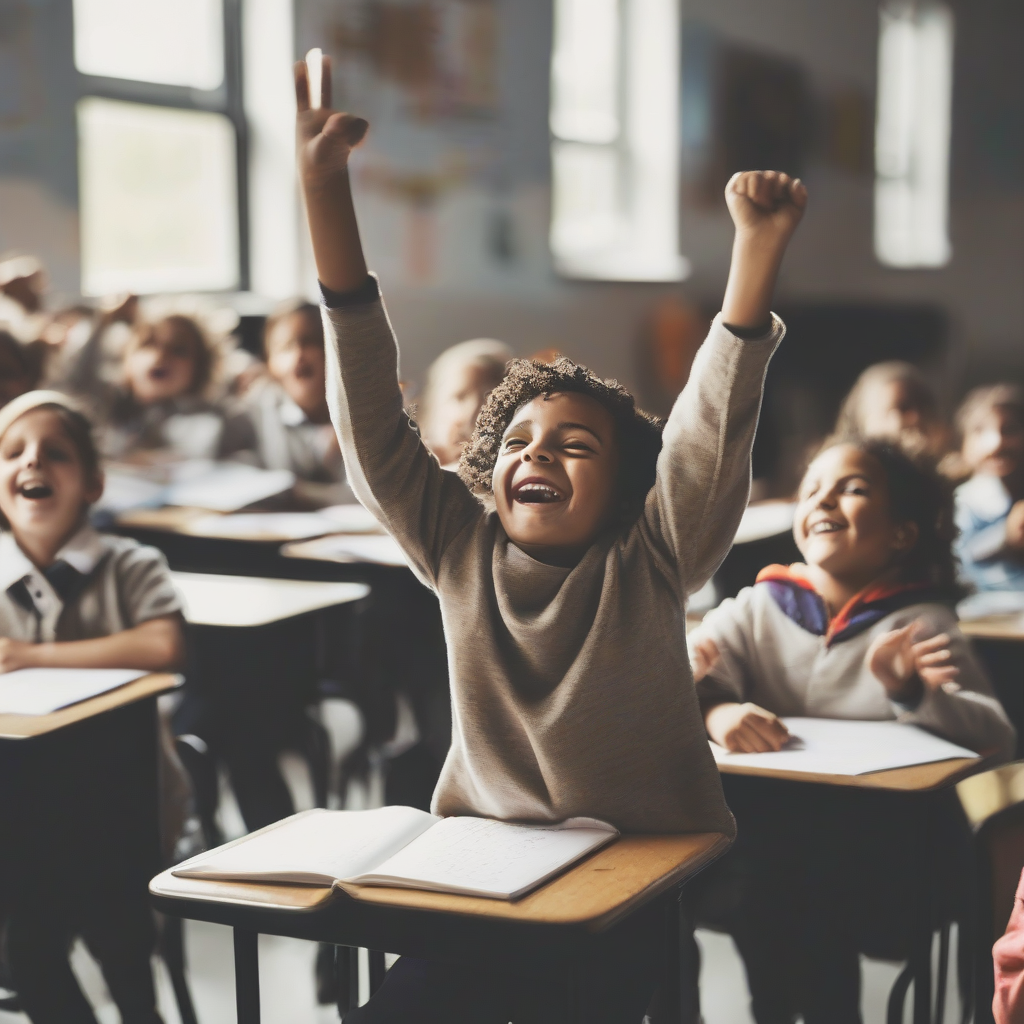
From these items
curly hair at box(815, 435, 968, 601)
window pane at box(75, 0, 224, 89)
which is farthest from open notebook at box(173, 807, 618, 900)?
window pane at box(75, 0, 224, 89)

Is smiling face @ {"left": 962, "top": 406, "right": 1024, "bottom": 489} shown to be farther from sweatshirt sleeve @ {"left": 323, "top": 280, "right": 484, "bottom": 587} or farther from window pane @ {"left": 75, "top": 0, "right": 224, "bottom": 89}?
window pane @ {"left": 75, "top": 0, "right": 224, "bottom": 89}

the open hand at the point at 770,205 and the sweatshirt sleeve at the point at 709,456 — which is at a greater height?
the open hand at the point at 770,205

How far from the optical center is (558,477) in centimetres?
125

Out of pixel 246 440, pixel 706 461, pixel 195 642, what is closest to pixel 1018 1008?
pixel 706 461

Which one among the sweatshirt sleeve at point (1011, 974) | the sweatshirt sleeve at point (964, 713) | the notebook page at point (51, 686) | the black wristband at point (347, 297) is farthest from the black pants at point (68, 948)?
the sweatshirt sleeve at point (1011, 974)

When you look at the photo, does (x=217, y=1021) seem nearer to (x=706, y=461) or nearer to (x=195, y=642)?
(x=195, y=642)

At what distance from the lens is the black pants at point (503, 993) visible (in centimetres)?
121

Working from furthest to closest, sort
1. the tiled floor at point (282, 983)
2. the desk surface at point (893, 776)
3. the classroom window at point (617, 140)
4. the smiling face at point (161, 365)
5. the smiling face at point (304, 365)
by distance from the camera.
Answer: the classroom window at point (617, 140) → the smiling face at point (161, 365) → the smiling face at point (304, 365) → the tiled floor at point (282, 983) → the desk surface at point (893, 776)

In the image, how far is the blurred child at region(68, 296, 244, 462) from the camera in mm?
3895

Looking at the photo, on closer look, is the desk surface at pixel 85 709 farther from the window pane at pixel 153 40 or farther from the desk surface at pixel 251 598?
the window pane at pixel 153 40

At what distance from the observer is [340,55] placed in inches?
223

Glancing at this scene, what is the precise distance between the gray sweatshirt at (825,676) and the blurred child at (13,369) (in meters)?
1.70

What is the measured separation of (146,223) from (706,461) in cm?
466

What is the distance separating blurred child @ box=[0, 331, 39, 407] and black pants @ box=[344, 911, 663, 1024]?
1.85 meters
